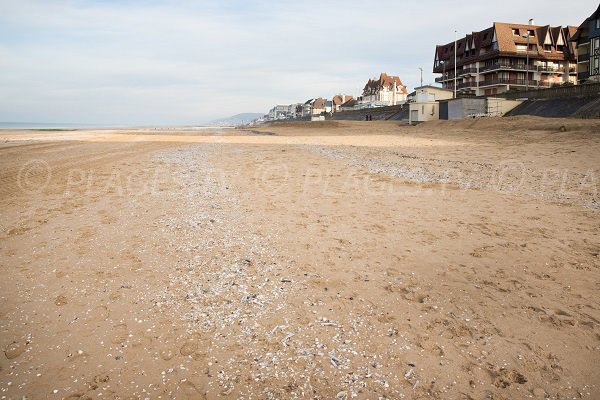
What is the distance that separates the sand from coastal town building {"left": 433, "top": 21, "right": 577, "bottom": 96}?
59537 millimetres

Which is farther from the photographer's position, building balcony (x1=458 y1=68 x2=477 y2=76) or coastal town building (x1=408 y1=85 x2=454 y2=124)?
building balcony (x1=458 y1=68 x2=477 y2=76)

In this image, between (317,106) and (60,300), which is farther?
(317,106)

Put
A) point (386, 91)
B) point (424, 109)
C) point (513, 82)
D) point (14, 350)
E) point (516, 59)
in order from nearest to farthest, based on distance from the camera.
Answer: point (14, 350)
point (424, 109)
point (513, 82)
point (516, 59)
point (386, 91)

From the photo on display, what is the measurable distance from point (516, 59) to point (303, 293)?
71396mm

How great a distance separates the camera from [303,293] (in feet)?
15.7

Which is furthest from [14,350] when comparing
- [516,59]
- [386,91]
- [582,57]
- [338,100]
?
[338,100]

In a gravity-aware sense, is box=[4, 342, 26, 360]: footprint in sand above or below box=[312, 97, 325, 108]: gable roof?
below

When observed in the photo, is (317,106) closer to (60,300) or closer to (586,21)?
(586,21)

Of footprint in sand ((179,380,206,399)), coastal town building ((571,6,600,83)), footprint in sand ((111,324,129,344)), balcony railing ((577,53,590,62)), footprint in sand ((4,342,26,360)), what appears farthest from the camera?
balcony railing ((577,53,590,62))

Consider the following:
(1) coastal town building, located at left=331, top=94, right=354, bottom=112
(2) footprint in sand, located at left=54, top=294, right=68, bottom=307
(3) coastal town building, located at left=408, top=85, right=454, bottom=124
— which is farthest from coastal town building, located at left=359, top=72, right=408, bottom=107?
(2) footprint in sand, located at left=54, top=294, right=68, bottom=307

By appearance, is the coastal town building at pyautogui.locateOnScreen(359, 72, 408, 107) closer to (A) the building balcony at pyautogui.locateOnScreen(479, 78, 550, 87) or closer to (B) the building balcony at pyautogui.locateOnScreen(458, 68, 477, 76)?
(B) the building balcony at pyautogui.locateOnScreen(458, 68, 477, 76)

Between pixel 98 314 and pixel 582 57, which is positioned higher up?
pixel 582 57

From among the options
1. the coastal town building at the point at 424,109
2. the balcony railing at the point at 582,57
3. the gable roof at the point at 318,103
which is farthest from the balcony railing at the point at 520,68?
the gable roof at the point at 318,103

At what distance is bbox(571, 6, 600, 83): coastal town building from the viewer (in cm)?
4813
